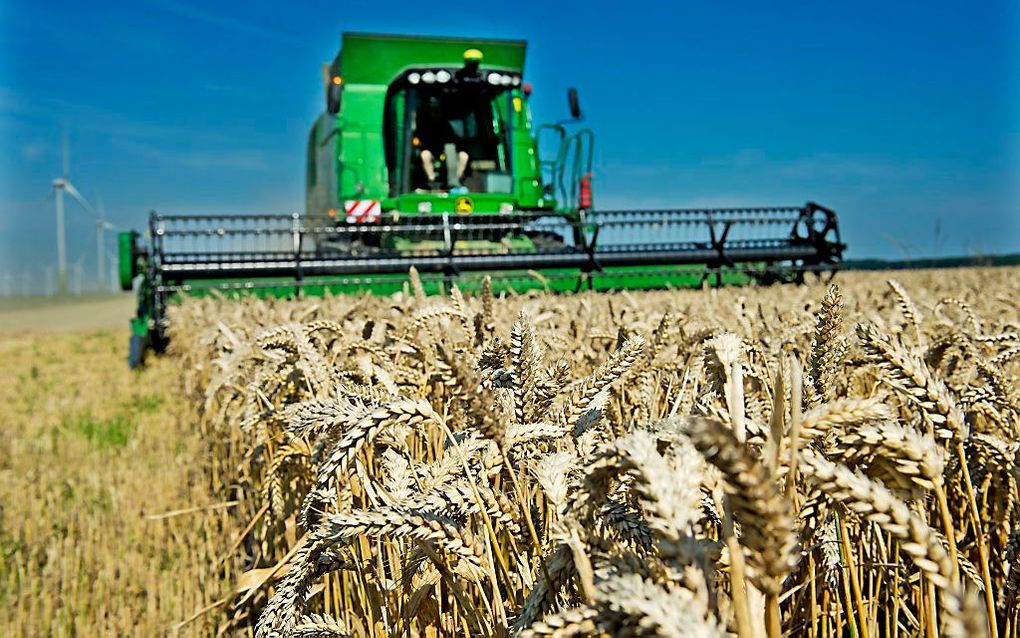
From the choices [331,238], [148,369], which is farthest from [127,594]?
[331,238]

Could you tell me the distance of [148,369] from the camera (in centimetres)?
1006

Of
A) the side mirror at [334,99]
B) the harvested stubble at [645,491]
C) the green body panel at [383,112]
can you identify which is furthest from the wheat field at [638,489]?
the side mirror at [334,99]

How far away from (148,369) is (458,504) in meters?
9.75

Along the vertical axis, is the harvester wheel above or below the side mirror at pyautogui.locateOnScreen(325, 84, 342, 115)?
below

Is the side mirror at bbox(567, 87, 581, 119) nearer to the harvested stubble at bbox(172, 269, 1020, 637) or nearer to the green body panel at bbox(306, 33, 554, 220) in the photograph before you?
the green body panel at bbox(306, 33, 554, 220)

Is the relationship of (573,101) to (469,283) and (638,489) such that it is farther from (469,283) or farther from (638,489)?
(638,489)

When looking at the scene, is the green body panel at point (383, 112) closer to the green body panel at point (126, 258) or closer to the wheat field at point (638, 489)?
the green body panel at point (126, 258)

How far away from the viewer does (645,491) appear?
0.75 metres

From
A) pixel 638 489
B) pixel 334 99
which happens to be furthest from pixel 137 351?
pixel 638 489

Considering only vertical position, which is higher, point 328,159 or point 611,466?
point 328,159

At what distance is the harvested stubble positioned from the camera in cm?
72

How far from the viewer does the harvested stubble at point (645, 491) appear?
72cm

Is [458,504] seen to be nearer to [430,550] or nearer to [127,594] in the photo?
[430,550]

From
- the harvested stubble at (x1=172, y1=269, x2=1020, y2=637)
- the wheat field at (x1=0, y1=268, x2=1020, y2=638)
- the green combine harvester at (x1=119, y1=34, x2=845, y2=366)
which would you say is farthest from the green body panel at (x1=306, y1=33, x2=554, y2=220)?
the harvested stubble at (x1=172, y1=269, x2=1020, y2=637)
